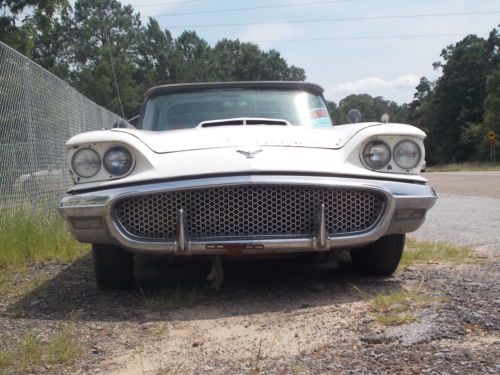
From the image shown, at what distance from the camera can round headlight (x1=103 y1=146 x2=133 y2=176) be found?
3.41 metres

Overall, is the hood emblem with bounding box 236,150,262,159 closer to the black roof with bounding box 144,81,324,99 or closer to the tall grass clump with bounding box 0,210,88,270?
the black roof with bounding box 144,81,324,99

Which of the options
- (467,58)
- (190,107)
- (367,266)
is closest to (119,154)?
(190,107)

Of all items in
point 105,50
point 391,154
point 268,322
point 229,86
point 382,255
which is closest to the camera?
point 268,322

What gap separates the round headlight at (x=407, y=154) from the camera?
3541 millimetres

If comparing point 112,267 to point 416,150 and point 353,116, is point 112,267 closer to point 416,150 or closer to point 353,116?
point 416,150

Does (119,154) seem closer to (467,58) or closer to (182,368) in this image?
(182,368)

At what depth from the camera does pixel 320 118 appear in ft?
15.7

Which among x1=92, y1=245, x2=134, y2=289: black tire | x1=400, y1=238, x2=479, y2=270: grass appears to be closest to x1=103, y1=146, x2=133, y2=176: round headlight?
x1=92, y1=245, x2=134, y2=289: black tire

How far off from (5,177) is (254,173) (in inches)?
127

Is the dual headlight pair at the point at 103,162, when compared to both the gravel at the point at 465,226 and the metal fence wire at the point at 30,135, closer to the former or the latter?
the metal fence wire at the point at 30,135

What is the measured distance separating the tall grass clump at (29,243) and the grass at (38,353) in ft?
6.95

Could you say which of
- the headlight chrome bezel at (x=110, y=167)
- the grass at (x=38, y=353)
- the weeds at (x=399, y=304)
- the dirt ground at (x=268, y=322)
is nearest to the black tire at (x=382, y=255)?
the dirt ground at (x=268, y=322)

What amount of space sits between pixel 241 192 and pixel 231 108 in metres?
1.55

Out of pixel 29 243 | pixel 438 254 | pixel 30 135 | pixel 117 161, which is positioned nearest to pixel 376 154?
pixel 117 161
